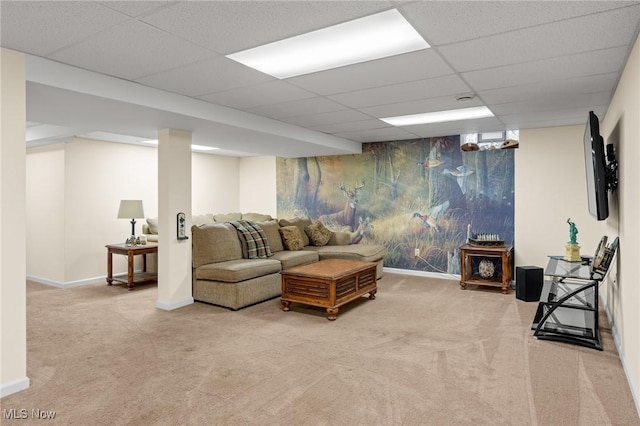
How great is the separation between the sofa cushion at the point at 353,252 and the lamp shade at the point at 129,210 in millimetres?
2676

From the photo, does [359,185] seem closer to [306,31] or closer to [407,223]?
[407,223]

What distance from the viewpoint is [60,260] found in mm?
5910

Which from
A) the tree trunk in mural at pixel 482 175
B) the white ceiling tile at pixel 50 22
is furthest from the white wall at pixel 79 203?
the tree trunk in mural at pixel 482 175

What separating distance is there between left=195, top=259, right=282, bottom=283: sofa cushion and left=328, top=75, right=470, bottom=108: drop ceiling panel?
2.23 meters

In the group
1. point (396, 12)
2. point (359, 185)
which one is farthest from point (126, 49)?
point (359, 185)

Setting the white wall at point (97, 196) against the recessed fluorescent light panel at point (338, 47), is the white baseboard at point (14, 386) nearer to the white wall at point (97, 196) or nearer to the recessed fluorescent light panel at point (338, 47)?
the recessed fluorescent light panel at point (338, 47)

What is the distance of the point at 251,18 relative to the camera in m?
2.23

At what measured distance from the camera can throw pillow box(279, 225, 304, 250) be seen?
648 centimetres

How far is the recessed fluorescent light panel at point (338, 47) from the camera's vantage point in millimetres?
2377

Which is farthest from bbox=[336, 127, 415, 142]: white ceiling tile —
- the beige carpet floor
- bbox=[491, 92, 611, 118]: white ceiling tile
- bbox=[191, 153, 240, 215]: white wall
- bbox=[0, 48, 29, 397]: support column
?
bbox=[0, 48, 29, 397]: support column

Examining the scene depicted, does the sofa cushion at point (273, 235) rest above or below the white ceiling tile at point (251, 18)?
below

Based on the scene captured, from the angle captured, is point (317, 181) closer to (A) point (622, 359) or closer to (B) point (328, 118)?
(B) point (328, 118)

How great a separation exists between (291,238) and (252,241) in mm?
989

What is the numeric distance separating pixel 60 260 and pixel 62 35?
452cm
